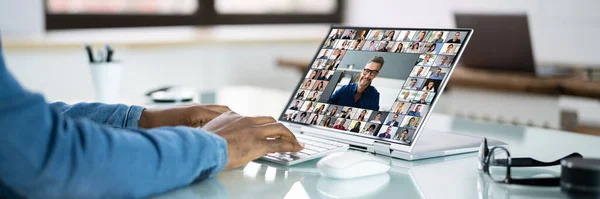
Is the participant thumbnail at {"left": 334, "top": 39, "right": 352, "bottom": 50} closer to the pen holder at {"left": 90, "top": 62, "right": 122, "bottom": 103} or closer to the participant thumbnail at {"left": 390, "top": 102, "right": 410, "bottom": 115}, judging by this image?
the participant thumbnail at {"left": 390, "top": 102, "right": 410, "bottom": 115}

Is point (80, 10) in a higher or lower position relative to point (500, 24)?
lower

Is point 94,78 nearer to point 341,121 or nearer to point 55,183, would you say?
point 341,121

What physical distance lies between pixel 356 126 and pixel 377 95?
59mm

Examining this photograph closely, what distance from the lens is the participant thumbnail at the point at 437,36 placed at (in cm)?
124

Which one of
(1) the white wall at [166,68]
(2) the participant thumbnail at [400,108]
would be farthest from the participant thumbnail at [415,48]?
(1) the white wall at [166,68]

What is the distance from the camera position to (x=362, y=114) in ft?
4.09

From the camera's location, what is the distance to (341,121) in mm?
1268

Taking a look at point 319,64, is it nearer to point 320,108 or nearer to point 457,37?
point 320,108

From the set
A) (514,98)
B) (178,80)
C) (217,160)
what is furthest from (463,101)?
(217,160)

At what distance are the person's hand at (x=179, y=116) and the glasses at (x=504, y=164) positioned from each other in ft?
1.39

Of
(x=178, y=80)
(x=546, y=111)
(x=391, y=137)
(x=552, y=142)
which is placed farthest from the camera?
(x=178, y=80)

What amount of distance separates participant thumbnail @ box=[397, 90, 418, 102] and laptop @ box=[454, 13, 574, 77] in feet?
5.32

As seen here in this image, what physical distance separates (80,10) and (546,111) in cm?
224

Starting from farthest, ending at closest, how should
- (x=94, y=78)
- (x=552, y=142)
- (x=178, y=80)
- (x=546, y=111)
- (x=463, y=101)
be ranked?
(x=178, y=80) < (x=463, y=101) < (x=546, y=111) < (x=94, y=78) < (x=552, y=142)
